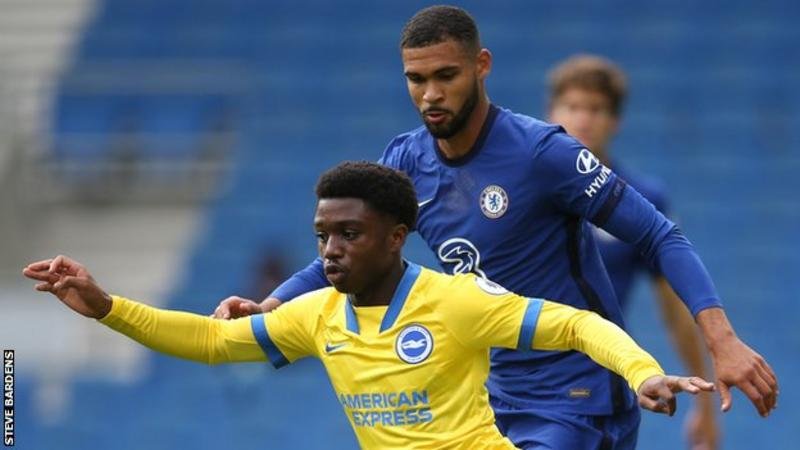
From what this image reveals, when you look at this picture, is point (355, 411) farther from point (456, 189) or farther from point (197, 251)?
point (197, 251)

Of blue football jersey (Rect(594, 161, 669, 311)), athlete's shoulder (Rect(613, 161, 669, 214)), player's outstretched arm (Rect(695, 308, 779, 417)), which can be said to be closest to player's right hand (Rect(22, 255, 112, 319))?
player's outstretched arm (Rect(695, 308, 779, 417))

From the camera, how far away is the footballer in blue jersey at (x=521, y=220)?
494 cm

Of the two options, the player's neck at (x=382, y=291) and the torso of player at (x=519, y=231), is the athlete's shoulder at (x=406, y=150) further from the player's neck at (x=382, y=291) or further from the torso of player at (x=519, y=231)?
the player's neck at (x=382, y=291)

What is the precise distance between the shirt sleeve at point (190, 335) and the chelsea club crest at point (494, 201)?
31.0 inches

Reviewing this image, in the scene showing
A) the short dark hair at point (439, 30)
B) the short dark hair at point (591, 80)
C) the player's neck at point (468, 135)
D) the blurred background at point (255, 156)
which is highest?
the short dark hair at point (439, 30)

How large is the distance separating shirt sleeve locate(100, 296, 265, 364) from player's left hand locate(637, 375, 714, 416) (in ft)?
3.89

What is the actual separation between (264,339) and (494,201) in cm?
80

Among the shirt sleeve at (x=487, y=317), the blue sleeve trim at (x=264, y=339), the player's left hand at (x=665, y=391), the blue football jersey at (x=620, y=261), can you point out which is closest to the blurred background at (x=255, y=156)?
the blue football jersey at (x=620, y=261)

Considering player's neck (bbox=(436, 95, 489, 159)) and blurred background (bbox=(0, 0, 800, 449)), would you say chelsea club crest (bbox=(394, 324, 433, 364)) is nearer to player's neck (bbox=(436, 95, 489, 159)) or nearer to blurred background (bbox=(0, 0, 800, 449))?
player's neck (bbox=(436, 95, 489, 159))

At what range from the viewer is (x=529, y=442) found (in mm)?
5125

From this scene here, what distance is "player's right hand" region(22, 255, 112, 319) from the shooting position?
4.57m

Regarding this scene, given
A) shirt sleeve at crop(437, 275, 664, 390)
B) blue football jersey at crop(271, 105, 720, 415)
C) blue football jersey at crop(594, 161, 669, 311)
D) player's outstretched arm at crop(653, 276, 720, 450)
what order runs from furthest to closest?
1. player's outstretched arm at crop(653, 276, 720, 450)
2. blue football jersey at crop(594, 161, 669, 311)
3. blue football jersey at crop(271, 105, 720, 415)
4. shirt sleeve at crop(437, 275, 664, 390)

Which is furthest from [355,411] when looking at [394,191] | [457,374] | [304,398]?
[304,398]

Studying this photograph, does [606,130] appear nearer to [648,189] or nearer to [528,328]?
[648,189]
